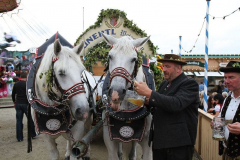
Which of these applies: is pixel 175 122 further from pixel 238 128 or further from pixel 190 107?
pixel 238 128

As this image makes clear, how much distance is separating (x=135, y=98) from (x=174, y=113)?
1.40 feet

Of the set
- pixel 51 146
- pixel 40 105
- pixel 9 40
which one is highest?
pixel 9 40

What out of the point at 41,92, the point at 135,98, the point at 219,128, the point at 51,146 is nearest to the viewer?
the point at 219,128

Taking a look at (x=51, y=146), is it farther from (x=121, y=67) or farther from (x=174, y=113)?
(x=174, y=113)

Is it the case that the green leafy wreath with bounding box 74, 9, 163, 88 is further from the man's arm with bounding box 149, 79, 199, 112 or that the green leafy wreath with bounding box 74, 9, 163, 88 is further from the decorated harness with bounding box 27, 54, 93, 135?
the man's arm with bounding box 149, 79, 199, 112

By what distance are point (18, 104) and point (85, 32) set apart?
341cm

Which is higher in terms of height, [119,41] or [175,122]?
[119,41]

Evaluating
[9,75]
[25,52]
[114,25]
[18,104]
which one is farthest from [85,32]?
[25,52]

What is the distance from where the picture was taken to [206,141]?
4199 mm

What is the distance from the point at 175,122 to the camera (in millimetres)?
2084

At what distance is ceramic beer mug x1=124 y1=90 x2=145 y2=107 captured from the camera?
2.16 m

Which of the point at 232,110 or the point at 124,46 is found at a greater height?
the point at 124,46

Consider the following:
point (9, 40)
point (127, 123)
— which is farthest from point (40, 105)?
point (9, 40)

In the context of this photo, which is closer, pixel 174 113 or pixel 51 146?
pixel 174 113
